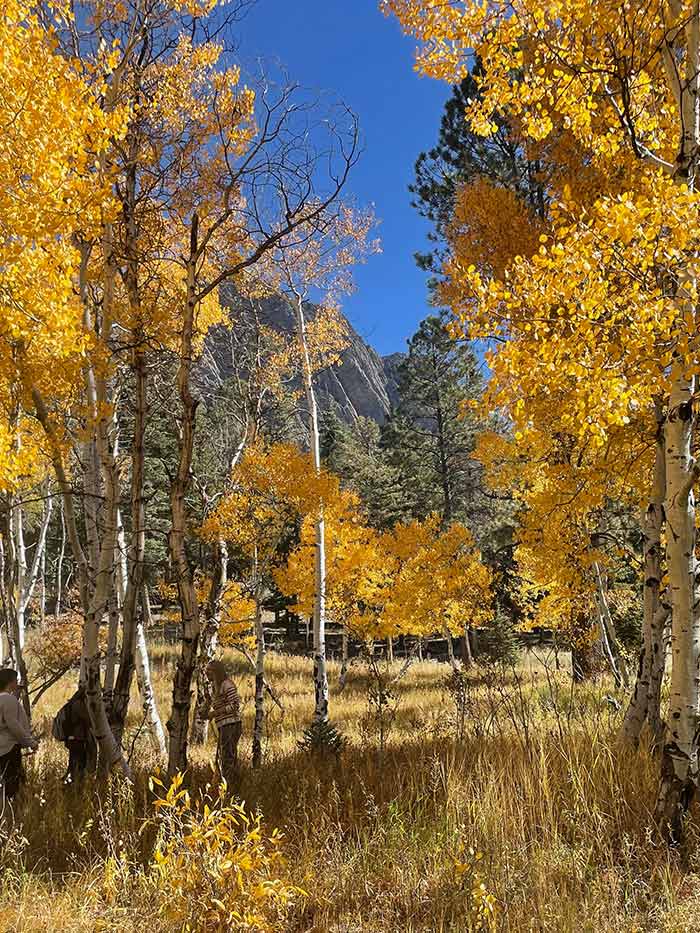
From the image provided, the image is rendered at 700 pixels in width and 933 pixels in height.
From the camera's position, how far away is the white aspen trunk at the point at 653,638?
13.1ft

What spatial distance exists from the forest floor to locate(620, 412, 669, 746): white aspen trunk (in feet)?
1.03

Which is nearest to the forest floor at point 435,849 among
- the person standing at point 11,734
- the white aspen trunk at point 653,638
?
the person standing at point 11,734

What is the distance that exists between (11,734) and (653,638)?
515 centimetres

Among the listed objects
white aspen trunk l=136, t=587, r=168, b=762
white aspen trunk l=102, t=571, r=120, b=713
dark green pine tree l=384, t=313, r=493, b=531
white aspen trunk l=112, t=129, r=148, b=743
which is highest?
dark green pine tree l=384, t=313, r=493, b=531

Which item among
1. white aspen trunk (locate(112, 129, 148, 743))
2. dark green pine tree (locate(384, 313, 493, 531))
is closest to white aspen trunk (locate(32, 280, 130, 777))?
white aspen trunk (locate(112, 129, 148, 743))

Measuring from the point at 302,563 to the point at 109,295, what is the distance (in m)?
11.5

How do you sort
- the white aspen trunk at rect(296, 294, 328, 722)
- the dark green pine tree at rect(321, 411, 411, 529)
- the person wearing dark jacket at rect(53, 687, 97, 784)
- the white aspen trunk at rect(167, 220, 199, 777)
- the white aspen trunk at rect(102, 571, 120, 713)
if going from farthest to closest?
1. the dark green pine tree at rect(321, 411, 411, 529)
2. the white aspen trunk at rect(296, 294, 328, 722)
3. the white aspen trunk at rect(102, 571, 120, 713)
4. the person wearing dark jacket at rect(53, 687, 97, 784)
5. the white aspen trunk at rect(167, 220, 199, 777)

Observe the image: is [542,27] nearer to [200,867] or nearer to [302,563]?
[200,867]

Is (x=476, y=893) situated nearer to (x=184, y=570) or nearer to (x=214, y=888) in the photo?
(x=214, y=888)

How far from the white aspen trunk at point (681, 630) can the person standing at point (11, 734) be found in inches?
174

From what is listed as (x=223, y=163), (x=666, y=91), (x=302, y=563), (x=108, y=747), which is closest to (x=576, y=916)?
(x=108, y=747)

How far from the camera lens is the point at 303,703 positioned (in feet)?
44.0

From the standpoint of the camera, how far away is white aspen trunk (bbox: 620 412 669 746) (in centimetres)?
400

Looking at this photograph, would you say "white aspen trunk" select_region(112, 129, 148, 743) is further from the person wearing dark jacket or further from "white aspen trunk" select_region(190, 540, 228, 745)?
"white aspen trunk" select_region(190, 540, 228, 745)
